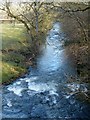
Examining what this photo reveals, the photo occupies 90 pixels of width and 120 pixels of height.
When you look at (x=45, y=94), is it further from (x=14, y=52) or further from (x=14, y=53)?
(x=14, y=52)

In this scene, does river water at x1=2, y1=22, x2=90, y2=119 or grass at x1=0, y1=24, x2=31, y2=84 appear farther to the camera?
grass at x1=0, y1=24, x2=31, y2=84

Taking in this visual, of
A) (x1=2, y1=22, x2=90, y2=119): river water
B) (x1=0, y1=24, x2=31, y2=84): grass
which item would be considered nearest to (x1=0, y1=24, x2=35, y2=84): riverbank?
(x1=0, y1=24, x2=31, y2=84): grass

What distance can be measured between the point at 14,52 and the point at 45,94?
41.3 ft

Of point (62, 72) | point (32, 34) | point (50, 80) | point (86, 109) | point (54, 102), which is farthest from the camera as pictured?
point (32, 34)

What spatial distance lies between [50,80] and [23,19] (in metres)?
14.0

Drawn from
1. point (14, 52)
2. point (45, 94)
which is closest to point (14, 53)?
point (14, 52)

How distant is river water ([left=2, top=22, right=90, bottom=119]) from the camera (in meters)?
18.7

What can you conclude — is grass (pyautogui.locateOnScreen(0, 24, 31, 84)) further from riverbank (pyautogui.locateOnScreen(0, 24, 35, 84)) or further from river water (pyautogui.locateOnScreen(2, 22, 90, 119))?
river water (pyautogui.locateOnScreen(2, 22, 90, 119))

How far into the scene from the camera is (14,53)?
109 ft

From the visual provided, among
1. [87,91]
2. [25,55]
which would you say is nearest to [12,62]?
[25,55]

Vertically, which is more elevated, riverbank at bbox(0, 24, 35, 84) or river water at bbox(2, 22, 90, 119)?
riverbank at bbox(0, 24, 35, 84)

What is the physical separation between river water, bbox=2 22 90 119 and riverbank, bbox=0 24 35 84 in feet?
2.92

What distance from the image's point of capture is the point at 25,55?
110ft

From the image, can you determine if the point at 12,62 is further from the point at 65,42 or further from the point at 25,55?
the point at 65,42
